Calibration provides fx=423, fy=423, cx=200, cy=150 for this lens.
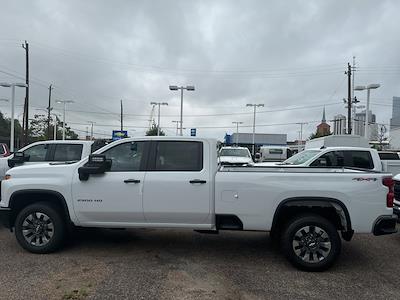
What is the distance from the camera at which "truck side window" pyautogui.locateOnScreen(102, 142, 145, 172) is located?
639 centimetres

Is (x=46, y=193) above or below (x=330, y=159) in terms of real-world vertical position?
below

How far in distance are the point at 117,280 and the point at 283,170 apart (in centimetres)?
282

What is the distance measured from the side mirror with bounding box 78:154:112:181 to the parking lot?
1.23m

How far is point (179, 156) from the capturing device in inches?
251

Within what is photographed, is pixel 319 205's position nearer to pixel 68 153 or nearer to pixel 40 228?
pixel 40 228

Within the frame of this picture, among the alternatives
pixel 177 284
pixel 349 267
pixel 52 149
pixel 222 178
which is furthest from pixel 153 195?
pixel 52 149

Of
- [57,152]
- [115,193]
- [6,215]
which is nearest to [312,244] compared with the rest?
[115,193]

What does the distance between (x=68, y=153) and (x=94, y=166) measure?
16.2ft

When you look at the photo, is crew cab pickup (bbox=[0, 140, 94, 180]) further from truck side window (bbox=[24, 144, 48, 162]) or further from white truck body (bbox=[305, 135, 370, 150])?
white truck body (bbox=[305, 135, 370, 150])

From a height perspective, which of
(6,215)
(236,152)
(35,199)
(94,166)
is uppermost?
(236,152)

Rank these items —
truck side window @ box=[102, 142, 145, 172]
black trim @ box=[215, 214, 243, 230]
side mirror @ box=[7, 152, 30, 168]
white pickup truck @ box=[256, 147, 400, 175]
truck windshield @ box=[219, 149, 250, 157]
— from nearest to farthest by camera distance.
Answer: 1. black trim @ box=[215, 214, 243, 230]
2. truck side window @ box=[102, 142, 145, 172]
3. side mirror @ box=[7, 152, 30, 168]
4. white pickup truck @ box=[256, 147, 400, 175]
5. truck windshield @ box=[219, 149, 250, 157]

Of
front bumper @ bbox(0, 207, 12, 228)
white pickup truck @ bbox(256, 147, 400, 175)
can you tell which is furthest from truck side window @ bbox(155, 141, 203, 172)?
white pickup truck @ bbox(256, 147, 400, 175)

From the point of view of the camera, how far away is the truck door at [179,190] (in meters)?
6.08

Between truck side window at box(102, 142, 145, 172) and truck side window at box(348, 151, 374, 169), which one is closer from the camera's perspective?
truck side window at box(102, 142, 145, 172)
